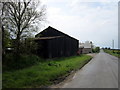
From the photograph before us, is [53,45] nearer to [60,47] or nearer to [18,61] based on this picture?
[60,47]

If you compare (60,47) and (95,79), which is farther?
(60,47)

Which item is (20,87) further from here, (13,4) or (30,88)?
(13,4)

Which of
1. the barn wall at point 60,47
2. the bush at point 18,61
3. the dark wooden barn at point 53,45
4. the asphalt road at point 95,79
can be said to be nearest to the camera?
the asphalt road at point 95,79

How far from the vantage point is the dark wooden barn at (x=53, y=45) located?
2911cm

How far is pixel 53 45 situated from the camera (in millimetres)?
31516

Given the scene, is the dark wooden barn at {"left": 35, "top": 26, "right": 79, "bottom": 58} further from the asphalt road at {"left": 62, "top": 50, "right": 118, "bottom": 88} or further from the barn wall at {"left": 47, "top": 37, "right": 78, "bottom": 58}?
the asphalt road at {"left": 62, "top": 50, "right": 118, "bottom": 88}

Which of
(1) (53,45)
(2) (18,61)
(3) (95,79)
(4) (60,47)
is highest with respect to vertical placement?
(1) (53,45)

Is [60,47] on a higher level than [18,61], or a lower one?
higher

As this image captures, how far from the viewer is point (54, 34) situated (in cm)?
4103

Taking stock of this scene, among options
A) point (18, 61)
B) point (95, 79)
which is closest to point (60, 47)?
point (18, 61)

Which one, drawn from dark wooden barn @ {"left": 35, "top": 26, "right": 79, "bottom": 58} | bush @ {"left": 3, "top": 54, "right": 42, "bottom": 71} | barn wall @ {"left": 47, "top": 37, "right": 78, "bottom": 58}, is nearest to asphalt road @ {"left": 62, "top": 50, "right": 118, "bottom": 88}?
bush @ {"left": 3, "top": 54, "right": 42, "bottom": 71}

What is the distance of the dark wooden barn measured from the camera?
29109mm

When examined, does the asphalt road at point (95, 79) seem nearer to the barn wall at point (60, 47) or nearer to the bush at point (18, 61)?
the bush at point (18, 61)

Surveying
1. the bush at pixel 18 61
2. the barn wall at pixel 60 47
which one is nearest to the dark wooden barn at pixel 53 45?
the barn wall at pixel 60 47
